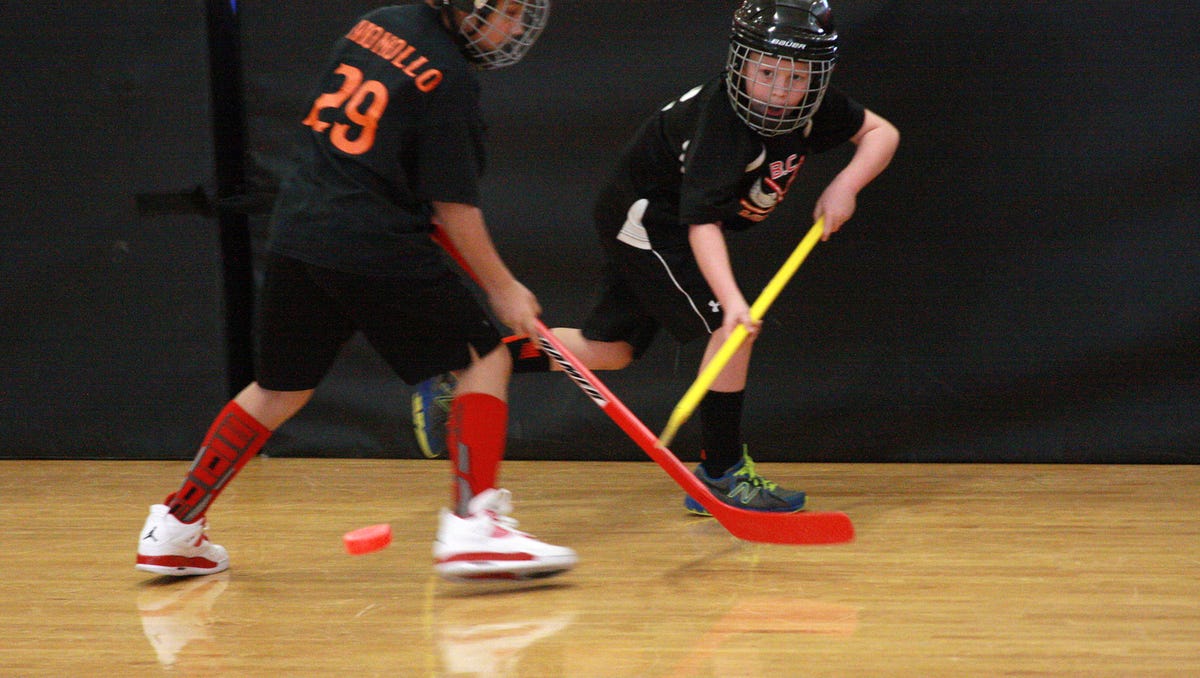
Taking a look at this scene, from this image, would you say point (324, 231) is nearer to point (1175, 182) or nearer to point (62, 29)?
point (62, 29)

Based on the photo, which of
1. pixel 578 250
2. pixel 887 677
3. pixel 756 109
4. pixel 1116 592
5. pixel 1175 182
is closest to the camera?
pixel 887 677

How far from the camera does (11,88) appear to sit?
2654mm

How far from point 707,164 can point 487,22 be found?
0.49 meters

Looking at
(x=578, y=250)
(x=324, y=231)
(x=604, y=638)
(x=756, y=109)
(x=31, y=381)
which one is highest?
(x=756, y=109)

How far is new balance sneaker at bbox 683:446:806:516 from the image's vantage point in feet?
7.11

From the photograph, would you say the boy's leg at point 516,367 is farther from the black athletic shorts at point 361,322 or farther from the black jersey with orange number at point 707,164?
the black athletic shorts at point 361,322

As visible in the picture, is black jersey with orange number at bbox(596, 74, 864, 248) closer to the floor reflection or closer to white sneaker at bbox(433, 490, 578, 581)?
white sneaker at bbox(433, 490, 578, 581)

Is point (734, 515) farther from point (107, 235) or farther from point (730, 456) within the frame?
point (107, 235)

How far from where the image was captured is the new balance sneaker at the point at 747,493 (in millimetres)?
2168

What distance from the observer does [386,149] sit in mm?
1668

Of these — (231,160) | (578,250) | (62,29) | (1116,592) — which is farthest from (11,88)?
(1116,592)

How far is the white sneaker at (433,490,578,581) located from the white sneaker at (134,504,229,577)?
40cm

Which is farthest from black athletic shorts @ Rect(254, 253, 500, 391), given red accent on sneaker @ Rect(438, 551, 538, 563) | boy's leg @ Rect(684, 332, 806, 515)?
boy's leg @ Rect(684, 332, 806, 515)

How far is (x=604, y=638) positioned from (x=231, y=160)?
162cm
